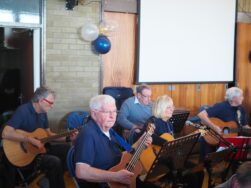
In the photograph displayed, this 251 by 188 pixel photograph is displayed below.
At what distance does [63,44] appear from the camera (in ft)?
16.9

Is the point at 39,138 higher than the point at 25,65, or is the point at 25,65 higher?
the point at 25,65

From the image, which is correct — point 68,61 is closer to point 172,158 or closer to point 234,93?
point 234,93

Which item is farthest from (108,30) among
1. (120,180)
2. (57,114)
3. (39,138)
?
(120,180)

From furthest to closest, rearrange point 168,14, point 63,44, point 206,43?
point 206,43, point 168,14, point 63,44

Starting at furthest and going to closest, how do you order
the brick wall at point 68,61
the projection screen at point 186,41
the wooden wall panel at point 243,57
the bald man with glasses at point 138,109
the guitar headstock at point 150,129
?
the wooden wall panel at point 243,57, the projection screen at point 186,41, the brick wall at point 68,61, the bald man with glasses at point 138,109, the guitar headstock at point 150,129

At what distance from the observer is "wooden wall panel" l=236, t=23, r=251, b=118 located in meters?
6.50

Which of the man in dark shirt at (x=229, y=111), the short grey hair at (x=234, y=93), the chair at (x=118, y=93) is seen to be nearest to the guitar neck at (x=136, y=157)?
the man in dark shirt at (x=229, y=111)

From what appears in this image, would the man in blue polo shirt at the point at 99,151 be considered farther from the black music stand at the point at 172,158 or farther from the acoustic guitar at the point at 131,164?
the black music stand at the point at 172,158

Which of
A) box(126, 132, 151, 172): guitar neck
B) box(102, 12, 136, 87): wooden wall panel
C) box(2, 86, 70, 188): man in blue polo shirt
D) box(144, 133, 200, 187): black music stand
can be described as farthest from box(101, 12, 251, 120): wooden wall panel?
box(126, 132, 151, 172): guitar neck

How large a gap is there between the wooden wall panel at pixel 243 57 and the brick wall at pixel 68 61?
9.05 feet

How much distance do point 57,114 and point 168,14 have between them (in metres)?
2.41

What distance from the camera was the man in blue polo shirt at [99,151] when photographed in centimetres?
240

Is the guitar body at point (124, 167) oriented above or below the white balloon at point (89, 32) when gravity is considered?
below

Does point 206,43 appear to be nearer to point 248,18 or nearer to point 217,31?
point 217,31
